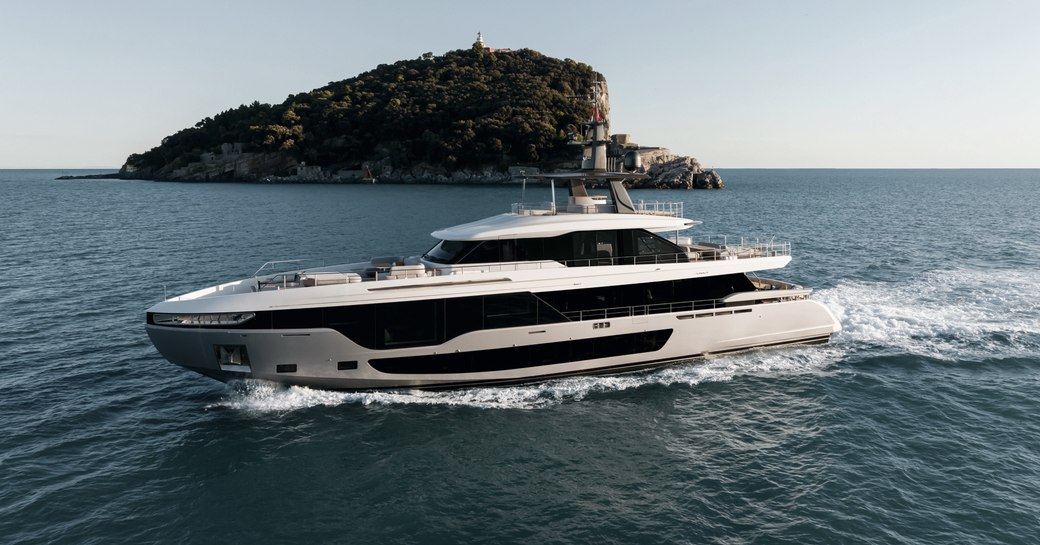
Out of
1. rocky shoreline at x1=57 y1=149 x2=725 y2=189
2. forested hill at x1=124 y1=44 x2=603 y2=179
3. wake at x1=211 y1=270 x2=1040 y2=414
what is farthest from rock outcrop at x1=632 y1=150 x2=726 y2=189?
wake at x1=211 y1=270 x2=1040 y2=414

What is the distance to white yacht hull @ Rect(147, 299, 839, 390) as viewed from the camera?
55.6 ft

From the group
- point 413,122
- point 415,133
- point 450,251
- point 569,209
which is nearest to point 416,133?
point 415,133

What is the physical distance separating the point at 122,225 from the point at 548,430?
2202 inches

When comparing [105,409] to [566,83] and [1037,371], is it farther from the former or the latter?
[566,83]

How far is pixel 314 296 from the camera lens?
17047 millimetres

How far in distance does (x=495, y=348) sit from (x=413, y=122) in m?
117

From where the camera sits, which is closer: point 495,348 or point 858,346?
point 495,348

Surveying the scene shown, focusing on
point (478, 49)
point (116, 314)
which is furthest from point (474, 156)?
point (116, 314)

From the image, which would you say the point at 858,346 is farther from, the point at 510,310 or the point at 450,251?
the point at 450,251

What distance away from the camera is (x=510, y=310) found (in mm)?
18750

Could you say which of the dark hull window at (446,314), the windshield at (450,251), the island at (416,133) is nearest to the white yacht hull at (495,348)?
the dark hull window at (446,314)

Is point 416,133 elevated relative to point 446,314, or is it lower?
elevated

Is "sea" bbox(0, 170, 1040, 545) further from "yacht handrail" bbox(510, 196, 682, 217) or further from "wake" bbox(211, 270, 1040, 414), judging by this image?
"yacht handrail" bbox(510, 196, 682, 217)

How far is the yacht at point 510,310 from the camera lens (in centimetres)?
1698
